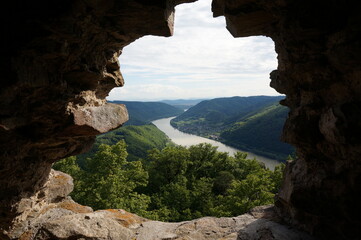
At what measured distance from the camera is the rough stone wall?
226 inches

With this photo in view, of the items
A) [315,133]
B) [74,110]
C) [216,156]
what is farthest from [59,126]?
[216,156]

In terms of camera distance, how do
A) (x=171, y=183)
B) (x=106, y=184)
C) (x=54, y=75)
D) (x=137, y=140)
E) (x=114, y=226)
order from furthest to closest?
(x=137, y=140) < (x=171, y=183) < (x=106, y=184) < (x=114, y=226) < (x=54, y=75)

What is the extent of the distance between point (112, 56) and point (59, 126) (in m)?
3.28

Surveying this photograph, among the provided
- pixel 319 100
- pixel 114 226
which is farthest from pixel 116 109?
pixel 319 100

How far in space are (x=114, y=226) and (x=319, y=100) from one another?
27.0 feet

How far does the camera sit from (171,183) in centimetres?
2861

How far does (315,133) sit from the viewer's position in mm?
6980

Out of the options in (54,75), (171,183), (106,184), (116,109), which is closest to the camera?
(54,75)

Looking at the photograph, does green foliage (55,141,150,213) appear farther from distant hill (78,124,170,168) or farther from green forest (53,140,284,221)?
distant hill (78,124,170,168)

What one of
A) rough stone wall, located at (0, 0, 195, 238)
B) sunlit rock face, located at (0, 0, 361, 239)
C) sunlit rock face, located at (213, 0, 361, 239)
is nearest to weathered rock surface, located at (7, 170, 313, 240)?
sunlit rock face, located at (0, 0, 361, 239)

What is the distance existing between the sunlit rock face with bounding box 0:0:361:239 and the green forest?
11.8 metres

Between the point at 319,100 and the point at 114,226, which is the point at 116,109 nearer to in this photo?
the point at 114,226

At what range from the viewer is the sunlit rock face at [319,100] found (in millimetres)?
5660

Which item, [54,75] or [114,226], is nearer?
[54,75]
